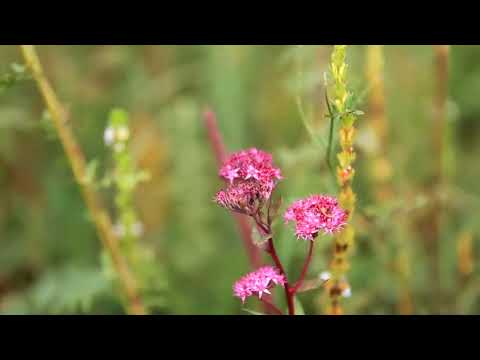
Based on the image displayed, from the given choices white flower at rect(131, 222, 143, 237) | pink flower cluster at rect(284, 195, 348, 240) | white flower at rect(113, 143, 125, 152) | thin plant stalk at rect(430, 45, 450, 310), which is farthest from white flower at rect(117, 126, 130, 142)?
thin plant stalk at rect(430, 45, 450, 310)

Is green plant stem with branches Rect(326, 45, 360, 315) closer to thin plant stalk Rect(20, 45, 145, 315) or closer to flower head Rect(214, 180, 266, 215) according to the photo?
flower head Rect(214, 180, 266, 215)

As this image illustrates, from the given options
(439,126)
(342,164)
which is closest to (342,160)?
(342,164)

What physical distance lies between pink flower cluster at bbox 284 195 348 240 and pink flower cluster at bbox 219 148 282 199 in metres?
0.04

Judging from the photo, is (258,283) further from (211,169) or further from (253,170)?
(211,169)

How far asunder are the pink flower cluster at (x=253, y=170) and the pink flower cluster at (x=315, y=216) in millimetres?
41

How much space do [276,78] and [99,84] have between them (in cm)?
68

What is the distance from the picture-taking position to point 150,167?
7.79ft

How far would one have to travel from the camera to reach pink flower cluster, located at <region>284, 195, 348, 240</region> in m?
0.82

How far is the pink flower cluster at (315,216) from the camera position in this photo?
2.68 ft

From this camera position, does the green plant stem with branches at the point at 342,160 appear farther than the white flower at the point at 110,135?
No

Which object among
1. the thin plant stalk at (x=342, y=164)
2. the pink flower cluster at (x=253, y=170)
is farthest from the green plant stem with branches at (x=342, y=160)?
the pink flower cluster at (x=253, y=170)

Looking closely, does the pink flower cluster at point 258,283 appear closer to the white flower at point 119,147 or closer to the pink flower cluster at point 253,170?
the pink flower cluster at point 253,170

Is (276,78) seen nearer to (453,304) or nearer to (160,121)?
(160,121)
